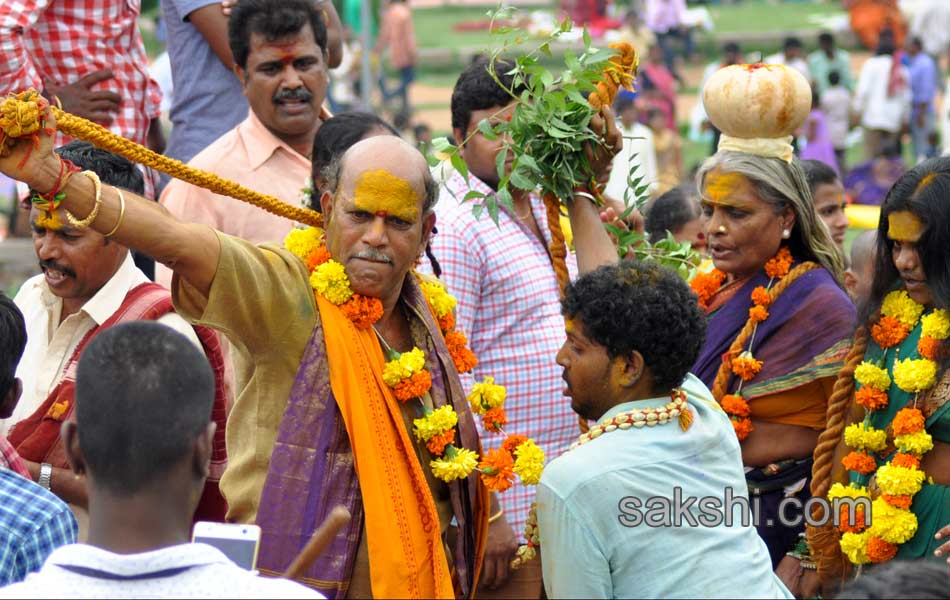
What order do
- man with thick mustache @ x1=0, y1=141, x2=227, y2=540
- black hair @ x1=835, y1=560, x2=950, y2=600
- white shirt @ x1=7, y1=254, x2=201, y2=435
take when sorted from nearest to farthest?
black hair @ x1=835, y1=560, x2=950, y2=600 < man with thick mustache @ x1=0, y1=141, x2=227, y2=540 < white shirt @ x1=7, y1=254, x2=201, y2=435

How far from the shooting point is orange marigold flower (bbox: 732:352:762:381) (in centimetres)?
541

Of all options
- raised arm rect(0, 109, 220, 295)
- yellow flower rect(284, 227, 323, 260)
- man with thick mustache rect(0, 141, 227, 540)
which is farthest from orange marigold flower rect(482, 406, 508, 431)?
raised arm rect(0, 109, 220, 295)

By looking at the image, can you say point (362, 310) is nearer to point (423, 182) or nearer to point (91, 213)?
point (423, 182)

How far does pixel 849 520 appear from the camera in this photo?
5.18 meters

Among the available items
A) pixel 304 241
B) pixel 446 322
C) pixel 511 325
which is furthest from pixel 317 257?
pixel 511 325

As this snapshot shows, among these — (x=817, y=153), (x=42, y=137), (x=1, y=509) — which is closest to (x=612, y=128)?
(x=42, y=137)

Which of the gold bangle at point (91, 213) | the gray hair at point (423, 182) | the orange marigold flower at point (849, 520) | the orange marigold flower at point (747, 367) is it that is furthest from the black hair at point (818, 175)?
the gold bangle at point (91, 213)

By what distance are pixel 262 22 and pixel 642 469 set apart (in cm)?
337

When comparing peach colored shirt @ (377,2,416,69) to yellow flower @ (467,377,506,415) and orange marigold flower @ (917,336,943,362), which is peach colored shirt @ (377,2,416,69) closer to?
orange marigold flower @ (917,336,943,362)

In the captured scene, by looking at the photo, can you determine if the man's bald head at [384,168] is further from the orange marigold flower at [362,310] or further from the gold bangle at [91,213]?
the gold bangle at [91,213]

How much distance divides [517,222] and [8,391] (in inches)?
95.6

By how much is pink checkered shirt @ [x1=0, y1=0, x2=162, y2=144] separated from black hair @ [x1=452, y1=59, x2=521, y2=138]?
1.73 m

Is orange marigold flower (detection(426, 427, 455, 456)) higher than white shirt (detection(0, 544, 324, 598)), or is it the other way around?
white shirt (detection(0, 544, 324, 598))

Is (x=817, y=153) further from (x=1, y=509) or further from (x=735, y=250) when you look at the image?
(x=1, y=509)
